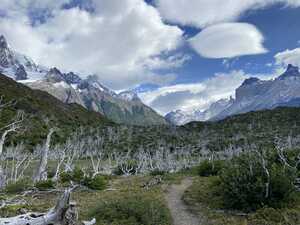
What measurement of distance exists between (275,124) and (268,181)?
515ft

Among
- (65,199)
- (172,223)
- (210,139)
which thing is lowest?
(172,223)

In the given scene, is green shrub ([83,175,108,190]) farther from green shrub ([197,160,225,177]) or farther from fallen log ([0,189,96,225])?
fallen log ([0,189,96,225])

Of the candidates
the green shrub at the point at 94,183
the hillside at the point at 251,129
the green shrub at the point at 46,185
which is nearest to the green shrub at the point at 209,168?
the green shrub at the point at 94,183

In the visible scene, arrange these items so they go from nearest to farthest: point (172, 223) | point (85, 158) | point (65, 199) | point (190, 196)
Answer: point (65, 199), point (172, 223), point (190, 196), point (85, 158)

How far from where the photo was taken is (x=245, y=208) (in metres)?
17.8

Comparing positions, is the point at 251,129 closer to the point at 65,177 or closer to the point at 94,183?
the point at 65,177

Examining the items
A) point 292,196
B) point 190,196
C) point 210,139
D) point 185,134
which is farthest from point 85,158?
point 292,196

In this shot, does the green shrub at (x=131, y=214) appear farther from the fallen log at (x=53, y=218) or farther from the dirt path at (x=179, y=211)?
the fallen log at (x=53, y=218)

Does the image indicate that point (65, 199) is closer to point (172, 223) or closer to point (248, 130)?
point (172, 223)

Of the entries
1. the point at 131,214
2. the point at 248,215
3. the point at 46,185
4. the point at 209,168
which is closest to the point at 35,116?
the point at 209,168

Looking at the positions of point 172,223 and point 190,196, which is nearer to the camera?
point 172,223

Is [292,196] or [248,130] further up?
[248,130]

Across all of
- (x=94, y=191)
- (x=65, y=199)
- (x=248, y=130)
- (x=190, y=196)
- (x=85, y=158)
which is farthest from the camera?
(x=248, y=130)

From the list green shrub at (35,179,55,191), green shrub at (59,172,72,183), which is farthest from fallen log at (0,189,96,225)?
green shrub at (59,172,72,183)
